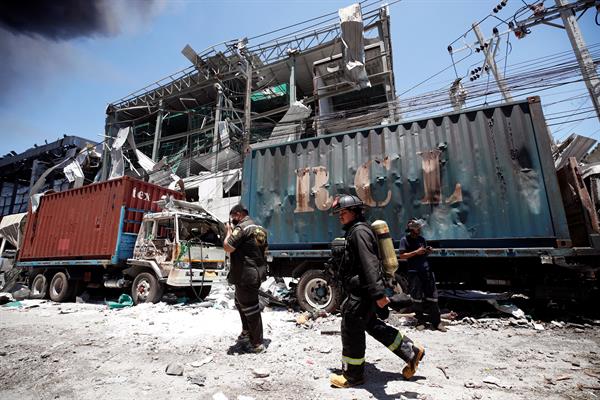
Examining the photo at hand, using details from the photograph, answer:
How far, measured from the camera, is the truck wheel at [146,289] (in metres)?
6.35

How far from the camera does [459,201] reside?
186 inches

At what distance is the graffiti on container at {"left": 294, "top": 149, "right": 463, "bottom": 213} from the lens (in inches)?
192

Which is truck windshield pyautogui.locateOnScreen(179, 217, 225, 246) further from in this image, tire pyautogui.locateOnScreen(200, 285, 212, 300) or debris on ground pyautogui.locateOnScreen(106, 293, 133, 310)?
debris on ground pyautogui.locateOnScreen(106, 293, 133, 310)

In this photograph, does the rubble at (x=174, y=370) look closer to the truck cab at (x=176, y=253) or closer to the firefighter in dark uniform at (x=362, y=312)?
the firefighter in dark uniform at (x=362, y=312)

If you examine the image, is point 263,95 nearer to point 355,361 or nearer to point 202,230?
point 202,230

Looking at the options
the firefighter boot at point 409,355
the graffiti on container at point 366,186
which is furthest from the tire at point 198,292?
the firefighter boot at point 409,355

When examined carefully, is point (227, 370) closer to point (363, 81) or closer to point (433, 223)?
point (433, 223)

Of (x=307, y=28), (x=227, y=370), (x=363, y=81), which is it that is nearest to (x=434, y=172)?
(x=227, y=370)

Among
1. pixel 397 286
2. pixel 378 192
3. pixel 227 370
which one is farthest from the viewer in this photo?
pixel 378 192

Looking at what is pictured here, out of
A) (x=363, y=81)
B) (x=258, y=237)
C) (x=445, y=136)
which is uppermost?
(x=363, y=81)

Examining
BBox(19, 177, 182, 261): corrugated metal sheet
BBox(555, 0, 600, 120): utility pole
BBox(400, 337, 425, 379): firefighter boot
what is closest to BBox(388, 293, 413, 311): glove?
BBox(400, 337, 425, 379): firefighter boot

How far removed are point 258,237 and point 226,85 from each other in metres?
17.4

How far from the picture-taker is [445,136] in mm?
5031

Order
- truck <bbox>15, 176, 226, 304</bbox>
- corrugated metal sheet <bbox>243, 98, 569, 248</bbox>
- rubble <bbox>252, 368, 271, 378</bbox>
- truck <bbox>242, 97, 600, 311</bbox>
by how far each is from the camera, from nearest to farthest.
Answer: rubble <bbox>252, 368, 271, 378</bbox> < truck <bbox>242, 97, 600, 311</bbox> < corrugated metal sheet <bbox>243, 98, 569, 248</bbox> < truck <bbox>15, 176, 226, 304</bbox>
